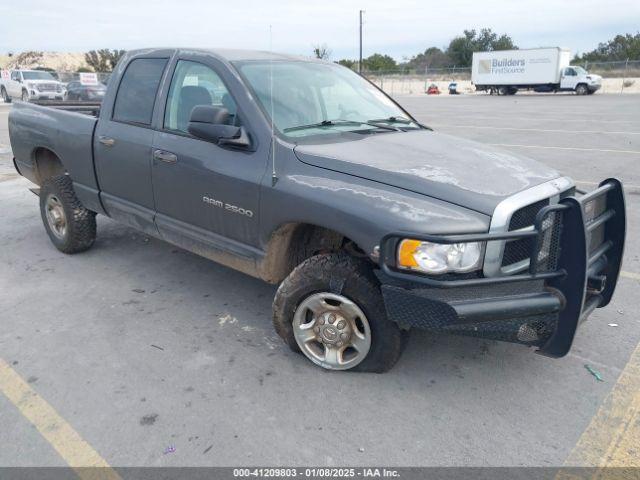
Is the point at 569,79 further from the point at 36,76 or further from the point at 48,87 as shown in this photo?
the point at 36,76

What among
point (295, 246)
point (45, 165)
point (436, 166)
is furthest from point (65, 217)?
point (436, 166)

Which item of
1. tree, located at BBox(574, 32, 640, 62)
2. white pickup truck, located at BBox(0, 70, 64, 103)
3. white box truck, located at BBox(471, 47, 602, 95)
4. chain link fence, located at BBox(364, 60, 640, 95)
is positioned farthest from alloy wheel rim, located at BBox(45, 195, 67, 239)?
tree, located at BBox(574, 32, 640, 62)

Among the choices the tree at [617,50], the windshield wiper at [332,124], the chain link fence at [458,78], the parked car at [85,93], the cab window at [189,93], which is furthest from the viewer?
the tree at [617,50]

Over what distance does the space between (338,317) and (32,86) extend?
2809cm

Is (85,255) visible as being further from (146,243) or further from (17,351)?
(17,351)

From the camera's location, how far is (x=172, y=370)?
128 inches

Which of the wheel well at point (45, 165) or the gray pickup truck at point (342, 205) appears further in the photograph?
the wheel well at point (45, 165)

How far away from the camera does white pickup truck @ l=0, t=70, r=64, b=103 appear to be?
26.1m

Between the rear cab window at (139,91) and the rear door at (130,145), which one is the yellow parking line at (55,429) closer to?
the rear door at (130,145)

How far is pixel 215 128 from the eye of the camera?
3.31m

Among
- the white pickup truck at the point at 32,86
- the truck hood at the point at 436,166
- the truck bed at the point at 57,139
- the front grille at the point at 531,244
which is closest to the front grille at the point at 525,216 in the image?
the front grille at the point at 531,244

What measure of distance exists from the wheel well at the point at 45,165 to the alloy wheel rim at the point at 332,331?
3492mm

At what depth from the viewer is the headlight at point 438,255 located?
2.64m

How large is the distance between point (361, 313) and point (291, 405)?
2.05 feet
